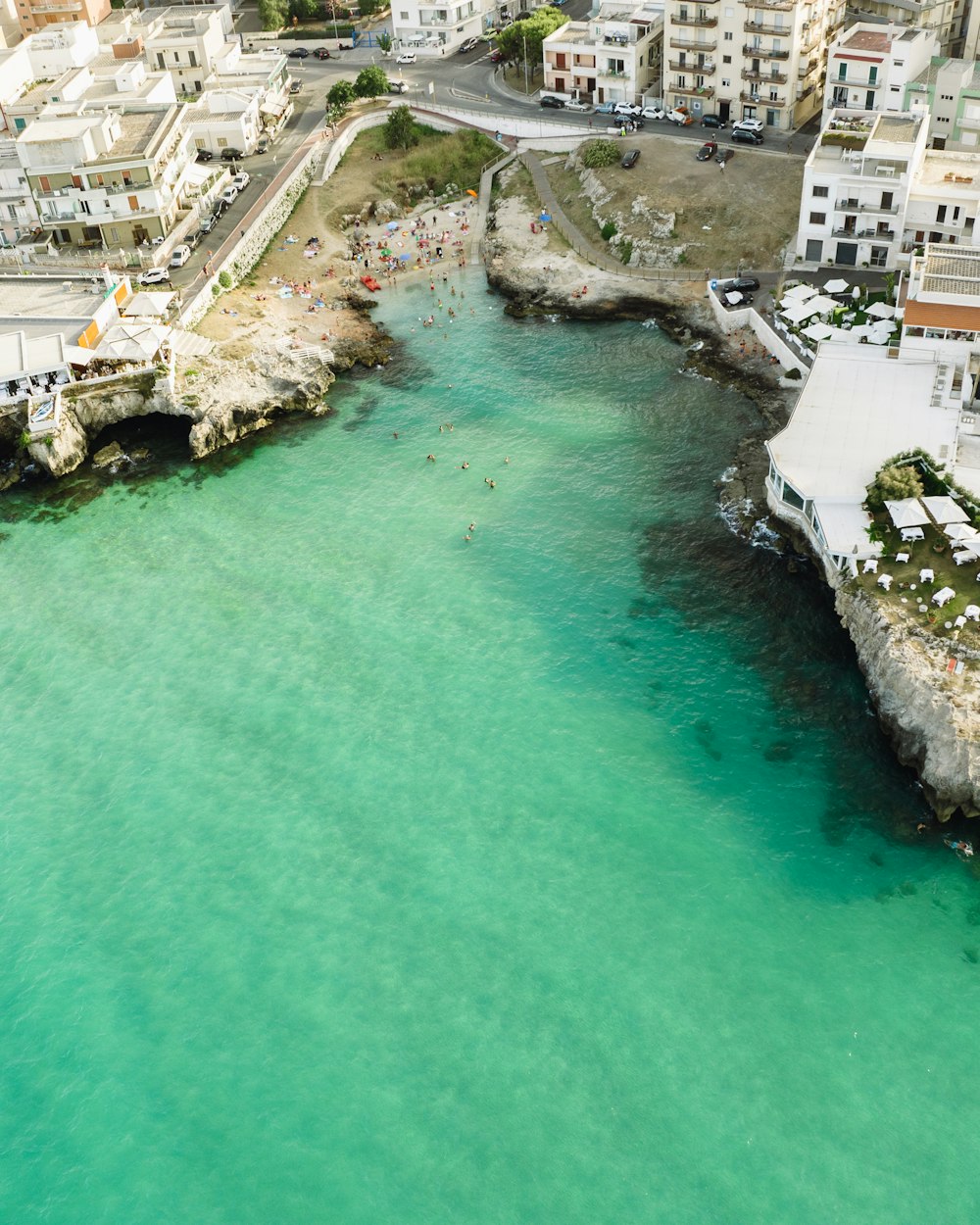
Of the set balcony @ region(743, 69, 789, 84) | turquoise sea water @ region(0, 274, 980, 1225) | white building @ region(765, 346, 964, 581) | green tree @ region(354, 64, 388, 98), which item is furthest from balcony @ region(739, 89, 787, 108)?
turquoise sea water @ region(0, 274, 980, 1225)

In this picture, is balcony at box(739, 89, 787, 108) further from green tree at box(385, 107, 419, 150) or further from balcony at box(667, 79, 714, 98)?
green tree at box(385, 107, 419, 150)

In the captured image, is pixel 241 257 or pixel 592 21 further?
pixel 592 21

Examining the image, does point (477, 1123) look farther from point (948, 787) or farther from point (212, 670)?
point (212, 670)

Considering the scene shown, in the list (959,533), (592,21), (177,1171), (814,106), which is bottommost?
(177,1171)

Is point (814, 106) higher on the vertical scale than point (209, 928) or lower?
higher

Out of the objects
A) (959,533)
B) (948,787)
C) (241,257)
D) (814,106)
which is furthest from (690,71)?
(948,787)

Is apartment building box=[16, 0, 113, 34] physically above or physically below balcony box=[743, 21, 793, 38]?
above

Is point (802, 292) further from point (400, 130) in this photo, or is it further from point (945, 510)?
point (400, 130)
